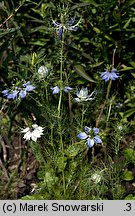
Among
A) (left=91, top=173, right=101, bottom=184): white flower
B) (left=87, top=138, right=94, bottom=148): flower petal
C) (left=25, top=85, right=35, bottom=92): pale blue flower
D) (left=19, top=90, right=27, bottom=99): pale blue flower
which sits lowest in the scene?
(left=91, top=173, right=101, bottom=184): white flower

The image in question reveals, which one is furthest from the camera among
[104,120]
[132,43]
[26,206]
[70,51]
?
[132,43]

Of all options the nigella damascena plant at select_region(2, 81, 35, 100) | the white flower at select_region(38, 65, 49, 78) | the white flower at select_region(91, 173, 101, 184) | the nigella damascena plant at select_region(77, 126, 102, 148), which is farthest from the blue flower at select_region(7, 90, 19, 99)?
the white flower at select_region(91, 173, 101, 184)

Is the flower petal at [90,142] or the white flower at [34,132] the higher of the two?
the white flower at [34,132]

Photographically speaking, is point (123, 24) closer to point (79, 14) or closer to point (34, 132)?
point (79, 14)

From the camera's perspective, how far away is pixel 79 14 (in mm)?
3273

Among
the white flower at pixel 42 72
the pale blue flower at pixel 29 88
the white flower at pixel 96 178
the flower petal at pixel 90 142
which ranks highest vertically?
the white flower at pixel 42 72

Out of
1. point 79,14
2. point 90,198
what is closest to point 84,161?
point 90,198

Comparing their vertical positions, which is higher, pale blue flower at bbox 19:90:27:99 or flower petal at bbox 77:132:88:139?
pale blue flower at bbox 19:90:27:99

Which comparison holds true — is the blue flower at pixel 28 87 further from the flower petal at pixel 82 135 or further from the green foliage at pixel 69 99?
the flower petal at pixel 82 135

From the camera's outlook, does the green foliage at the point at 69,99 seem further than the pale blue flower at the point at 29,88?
Yes

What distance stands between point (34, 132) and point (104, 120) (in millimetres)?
746

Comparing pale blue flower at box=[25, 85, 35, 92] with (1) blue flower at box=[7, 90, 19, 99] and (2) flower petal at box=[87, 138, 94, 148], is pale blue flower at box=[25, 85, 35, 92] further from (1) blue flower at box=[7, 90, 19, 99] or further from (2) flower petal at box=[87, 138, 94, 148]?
(2) flower petal at box=[87, 138, 94, 148]

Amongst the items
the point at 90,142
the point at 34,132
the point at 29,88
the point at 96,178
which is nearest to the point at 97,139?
the point at 90,142

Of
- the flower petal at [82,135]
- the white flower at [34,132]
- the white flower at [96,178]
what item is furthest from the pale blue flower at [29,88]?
the white flower at [96,178]
